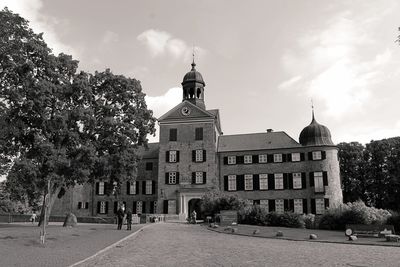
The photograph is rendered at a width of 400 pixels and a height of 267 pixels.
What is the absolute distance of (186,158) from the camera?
4412cm

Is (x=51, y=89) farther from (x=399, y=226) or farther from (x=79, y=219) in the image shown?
(x=399, y=226)

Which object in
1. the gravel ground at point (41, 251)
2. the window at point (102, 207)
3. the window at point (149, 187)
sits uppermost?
the window at point (149, 187)

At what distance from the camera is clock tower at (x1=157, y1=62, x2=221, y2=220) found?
42.8 m

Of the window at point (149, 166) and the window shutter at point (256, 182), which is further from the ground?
the window at point (149, 166)

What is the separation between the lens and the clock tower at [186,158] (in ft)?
140

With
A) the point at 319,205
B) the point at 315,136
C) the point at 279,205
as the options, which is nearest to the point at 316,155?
the point at 315,136

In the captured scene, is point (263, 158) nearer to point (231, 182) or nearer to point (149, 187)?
point (231, 182)

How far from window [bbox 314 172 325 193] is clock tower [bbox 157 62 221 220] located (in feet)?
35.9

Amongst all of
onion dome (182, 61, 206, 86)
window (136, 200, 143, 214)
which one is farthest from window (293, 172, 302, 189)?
window (136, 200, 143, 214)

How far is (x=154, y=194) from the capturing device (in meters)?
46.1

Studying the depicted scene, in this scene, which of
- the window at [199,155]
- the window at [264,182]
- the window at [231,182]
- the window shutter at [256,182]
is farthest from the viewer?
the window at [231,182]

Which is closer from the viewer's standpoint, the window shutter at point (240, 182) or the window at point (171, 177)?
the window at point (171, 177)

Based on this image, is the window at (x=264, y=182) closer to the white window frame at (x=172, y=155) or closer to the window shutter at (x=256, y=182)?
the window shutter at (x=256, y=182)

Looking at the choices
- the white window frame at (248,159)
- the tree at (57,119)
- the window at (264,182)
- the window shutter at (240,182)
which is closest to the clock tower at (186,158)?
the window shutter at (240,182)
